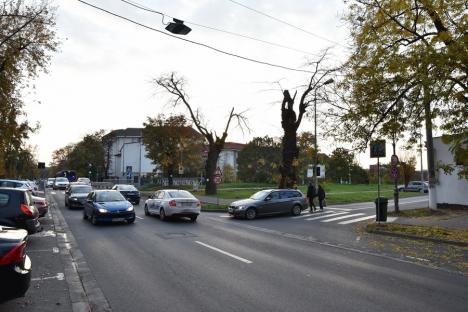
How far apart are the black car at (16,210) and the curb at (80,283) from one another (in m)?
1.15

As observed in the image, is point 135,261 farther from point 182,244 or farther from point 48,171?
point 48,171

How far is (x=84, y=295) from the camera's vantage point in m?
6.46

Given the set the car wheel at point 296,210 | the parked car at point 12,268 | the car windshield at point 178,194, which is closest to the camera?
the parked car at point 12,268

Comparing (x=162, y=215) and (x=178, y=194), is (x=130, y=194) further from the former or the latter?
(x=162, y=215)

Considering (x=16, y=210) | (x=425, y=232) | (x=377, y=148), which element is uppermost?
(x=377, y=148)

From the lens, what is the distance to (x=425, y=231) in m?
14.4

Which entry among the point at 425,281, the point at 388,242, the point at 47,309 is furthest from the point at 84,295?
the point at 388,242

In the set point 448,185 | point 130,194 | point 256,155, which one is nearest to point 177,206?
point 130,194

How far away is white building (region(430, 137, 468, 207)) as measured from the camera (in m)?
22.4

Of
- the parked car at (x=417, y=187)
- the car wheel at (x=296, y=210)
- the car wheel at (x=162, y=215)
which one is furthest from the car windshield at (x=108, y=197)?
the parked car at (x=417, y=187)

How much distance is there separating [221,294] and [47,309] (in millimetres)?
2634

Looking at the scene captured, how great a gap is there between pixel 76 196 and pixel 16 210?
14985 millimetres

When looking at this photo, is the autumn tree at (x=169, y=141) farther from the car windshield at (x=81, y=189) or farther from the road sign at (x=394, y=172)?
the road sign at (x=394, y=172)

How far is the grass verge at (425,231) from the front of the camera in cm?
1302
